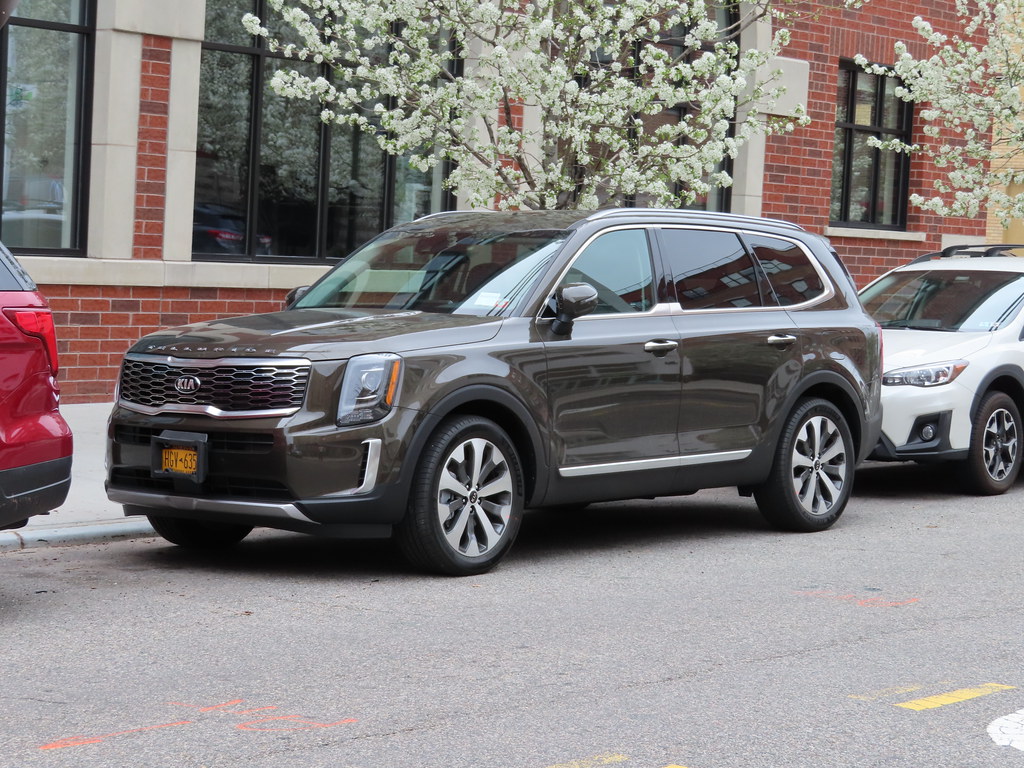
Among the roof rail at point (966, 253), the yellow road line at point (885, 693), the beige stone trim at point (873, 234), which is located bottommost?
the yellow road line at point (885, 693)

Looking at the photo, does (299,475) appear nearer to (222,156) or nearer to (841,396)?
(841,396)

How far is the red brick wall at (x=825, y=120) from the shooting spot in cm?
1984

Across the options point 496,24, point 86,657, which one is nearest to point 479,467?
point 86,657

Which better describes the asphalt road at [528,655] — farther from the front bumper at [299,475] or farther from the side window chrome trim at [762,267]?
the side window chrome trim at [762,267]

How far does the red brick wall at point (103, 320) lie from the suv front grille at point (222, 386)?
6.12 m

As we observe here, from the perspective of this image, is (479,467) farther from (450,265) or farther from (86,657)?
(86,657)

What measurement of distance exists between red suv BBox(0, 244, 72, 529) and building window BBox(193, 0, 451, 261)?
8.09 meters

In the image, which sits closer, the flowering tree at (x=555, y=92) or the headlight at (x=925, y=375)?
the headlight at (x=925, y=375)

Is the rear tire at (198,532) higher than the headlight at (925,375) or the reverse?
the reverse

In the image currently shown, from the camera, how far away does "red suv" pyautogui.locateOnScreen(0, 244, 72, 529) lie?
21.1 ft

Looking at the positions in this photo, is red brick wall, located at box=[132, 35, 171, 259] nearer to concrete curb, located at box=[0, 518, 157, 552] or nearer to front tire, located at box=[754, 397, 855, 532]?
concrete curb, located at box=[0, 518, 157, 552]

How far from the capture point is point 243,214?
14953 millimetres

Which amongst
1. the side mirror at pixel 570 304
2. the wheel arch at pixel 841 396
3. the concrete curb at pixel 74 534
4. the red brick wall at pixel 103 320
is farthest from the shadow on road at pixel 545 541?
the red brick wall at pixel 103 320

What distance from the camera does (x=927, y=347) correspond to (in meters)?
11.6
